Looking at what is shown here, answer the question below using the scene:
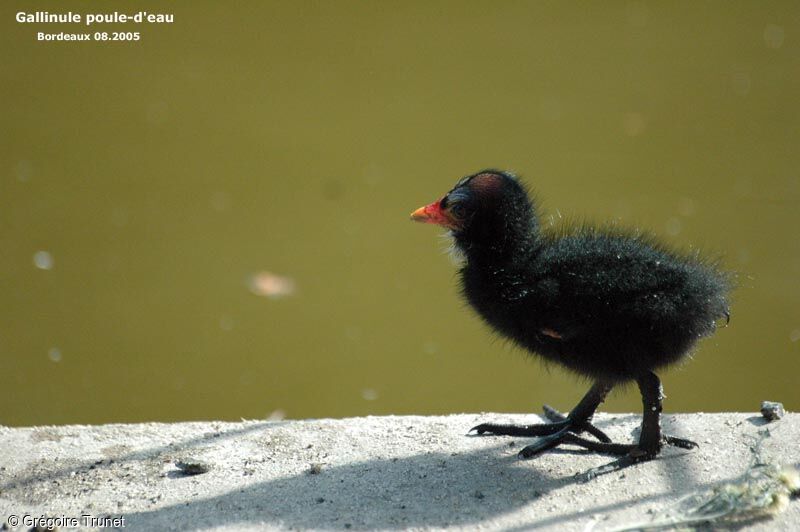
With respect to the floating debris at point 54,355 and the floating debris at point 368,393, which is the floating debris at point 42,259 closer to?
the floating debris at point 54,355

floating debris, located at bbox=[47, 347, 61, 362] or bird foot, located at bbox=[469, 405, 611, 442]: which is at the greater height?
floating debris, located at bbox=[47, 347, 61, 362]

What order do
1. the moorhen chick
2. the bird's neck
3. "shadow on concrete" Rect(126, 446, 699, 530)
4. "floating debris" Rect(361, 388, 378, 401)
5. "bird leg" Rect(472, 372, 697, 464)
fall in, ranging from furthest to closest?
1. "floating debris" Rect(361, 388, 378, 401)
2. the bird's neck
3. "bird leg" Rect(472, 372, 697, 464)
4. the moorhen chick
5. "shadow on concrete" Rect(126, 446, 699, 530)

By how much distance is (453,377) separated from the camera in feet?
19.8

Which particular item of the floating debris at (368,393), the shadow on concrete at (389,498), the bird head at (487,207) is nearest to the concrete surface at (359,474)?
the shadow on concrete at (389,498)

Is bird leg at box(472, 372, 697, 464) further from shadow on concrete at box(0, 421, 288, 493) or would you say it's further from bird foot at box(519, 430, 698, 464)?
shadow on concrete at box(0, 421, 288, 493)

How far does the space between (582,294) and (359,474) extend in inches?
40.1

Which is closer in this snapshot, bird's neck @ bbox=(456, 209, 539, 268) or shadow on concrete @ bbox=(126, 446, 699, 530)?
shadow on concrete @ bbox=(126, 446, 699, 530)

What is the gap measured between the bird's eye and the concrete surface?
897 millimetres

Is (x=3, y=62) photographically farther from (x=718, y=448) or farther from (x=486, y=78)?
(x=718, y=448)

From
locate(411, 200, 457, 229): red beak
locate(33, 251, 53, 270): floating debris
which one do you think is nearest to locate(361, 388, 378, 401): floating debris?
locate(33, 251, 53, 270): floating debris

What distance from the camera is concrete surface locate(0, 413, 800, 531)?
2707mm

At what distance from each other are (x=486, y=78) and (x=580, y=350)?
3262 millimetres

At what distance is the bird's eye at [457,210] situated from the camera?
3.17 metres

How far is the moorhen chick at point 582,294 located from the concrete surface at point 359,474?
0.16 metres
